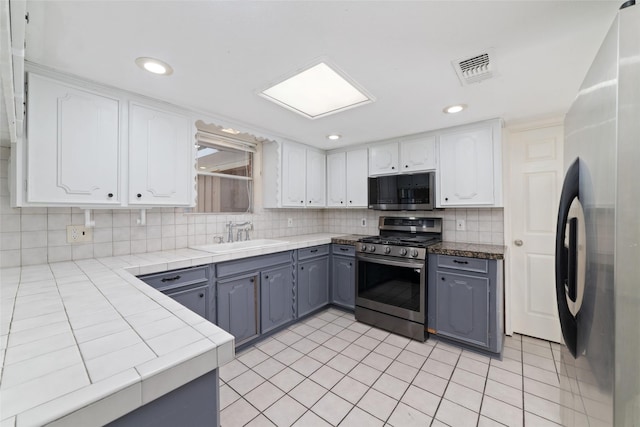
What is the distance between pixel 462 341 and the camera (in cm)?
230

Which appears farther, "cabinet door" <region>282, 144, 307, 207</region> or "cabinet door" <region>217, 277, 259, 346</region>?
"cabinet door" <region>282, 144, 307, 207</region>

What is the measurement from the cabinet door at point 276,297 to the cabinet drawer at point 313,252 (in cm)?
20

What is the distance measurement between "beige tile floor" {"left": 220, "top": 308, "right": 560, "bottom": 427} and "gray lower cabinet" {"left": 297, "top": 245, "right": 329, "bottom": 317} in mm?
417

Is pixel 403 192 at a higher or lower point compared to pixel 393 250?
higher

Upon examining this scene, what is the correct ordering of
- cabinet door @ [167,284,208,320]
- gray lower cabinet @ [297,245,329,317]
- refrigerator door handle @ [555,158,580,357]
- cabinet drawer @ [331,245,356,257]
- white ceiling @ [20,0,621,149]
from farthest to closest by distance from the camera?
1. cabinet drawer @ [331,245,356,257]
2. gray lower cabinet @ [297,245,329,317]
3. cabinet door @ [167,284,208,320]
4. white ceiling @ [20,0,621,149]
5. refrigerator door handle @ [555,158,580,357]

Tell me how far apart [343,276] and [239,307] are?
51.5 inches

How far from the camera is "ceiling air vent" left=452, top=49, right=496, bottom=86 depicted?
145 centimetres

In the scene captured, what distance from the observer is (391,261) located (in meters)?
2.59

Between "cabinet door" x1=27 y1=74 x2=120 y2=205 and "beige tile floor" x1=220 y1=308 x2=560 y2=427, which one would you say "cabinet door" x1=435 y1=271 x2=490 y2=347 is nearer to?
"beige tile floor" x1=220 y1=308 x2=560 y2=427

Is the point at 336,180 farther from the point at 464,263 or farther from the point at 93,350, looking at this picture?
the point at 93,350

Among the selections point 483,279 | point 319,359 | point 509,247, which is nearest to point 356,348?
point 319,359

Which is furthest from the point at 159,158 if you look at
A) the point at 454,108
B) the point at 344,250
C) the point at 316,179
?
the point at 454,108

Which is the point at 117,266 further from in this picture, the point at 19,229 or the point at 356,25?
the point at 356,25

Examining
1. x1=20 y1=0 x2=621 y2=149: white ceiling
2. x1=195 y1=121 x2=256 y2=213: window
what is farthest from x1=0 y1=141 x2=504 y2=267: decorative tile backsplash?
x1=20 y1=0 x2=621 y2=149: white ceiling
